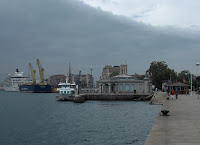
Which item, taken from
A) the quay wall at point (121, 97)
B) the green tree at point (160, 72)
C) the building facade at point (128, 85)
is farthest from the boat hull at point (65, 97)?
the green tree at point (160, 72)

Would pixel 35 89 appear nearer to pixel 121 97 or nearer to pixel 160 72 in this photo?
pixel 160 72

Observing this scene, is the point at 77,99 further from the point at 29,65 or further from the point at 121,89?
the point at 29,65

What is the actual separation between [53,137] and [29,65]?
18173 centimetres

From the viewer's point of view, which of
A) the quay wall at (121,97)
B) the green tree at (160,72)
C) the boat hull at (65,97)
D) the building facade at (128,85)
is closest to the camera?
the quay wall at (121,97)

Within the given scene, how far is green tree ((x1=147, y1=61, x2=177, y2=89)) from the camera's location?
404ft

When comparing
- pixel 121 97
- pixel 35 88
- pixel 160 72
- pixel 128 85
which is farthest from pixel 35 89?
pixel 121 97

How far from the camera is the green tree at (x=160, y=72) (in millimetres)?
123188

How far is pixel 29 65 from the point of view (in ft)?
649

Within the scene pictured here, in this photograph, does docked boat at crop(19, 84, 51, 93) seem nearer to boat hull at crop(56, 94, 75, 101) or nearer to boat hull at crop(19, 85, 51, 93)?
boat hull at crop(19, 85, 51, 93)

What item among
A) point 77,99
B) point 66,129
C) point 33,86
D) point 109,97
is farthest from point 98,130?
point 33,86

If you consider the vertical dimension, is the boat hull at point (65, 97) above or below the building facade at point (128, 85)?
below

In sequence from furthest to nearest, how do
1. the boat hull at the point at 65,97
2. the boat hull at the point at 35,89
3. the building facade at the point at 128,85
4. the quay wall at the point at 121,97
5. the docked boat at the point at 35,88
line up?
1. the boat hull at the point at 35,89
2. the docked boat at the point at 35,88
3. the building facade at the point at 128,85
4. the boat hull at the point at 65,97
5. the quay wall at the point at 121,97

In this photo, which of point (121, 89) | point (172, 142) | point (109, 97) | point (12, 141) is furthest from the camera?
point (121, 89)

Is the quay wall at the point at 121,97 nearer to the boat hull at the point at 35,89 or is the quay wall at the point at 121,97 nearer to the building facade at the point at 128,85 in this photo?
the building facade at the point at 128,85
